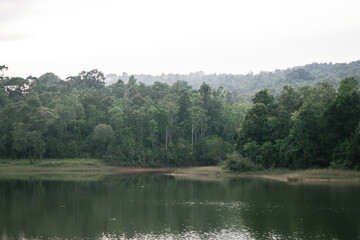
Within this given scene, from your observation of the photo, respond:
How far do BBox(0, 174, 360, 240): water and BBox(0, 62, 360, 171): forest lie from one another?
15468 mm

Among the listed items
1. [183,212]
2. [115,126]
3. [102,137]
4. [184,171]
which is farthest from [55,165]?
[183,212]

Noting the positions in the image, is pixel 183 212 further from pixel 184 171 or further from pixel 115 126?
pixel 115 126

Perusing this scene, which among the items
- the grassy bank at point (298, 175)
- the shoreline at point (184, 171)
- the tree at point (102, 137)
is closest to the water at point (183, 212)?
the grassy bank at point (298, 175)

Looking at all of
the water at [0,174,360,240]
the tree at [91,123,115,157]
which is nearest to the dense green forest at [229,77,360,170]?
the water at [0,174,360,240]

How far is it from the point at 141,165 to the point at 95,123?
17.3 meters

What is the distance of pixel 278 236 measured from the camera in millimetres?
30266

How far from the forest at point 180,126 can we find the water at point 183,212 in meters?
15.5

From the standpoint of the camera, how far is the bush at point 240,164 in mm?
79500

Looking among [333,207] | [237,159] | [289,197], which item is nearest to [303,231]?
[333,207]

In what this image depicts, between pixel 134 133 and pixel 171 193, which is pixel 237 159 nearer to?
pixel 171 193

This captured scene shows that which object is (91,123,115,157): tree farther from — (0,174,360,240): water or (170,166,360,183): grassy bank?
(0,174,360,240): water

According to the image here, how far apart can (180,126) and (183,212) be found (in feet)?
244

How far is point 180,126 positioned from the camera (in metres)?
115

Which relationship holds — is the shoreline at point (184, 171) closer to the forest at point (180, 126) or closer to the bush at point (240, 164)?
the bush at point (240, 164)
